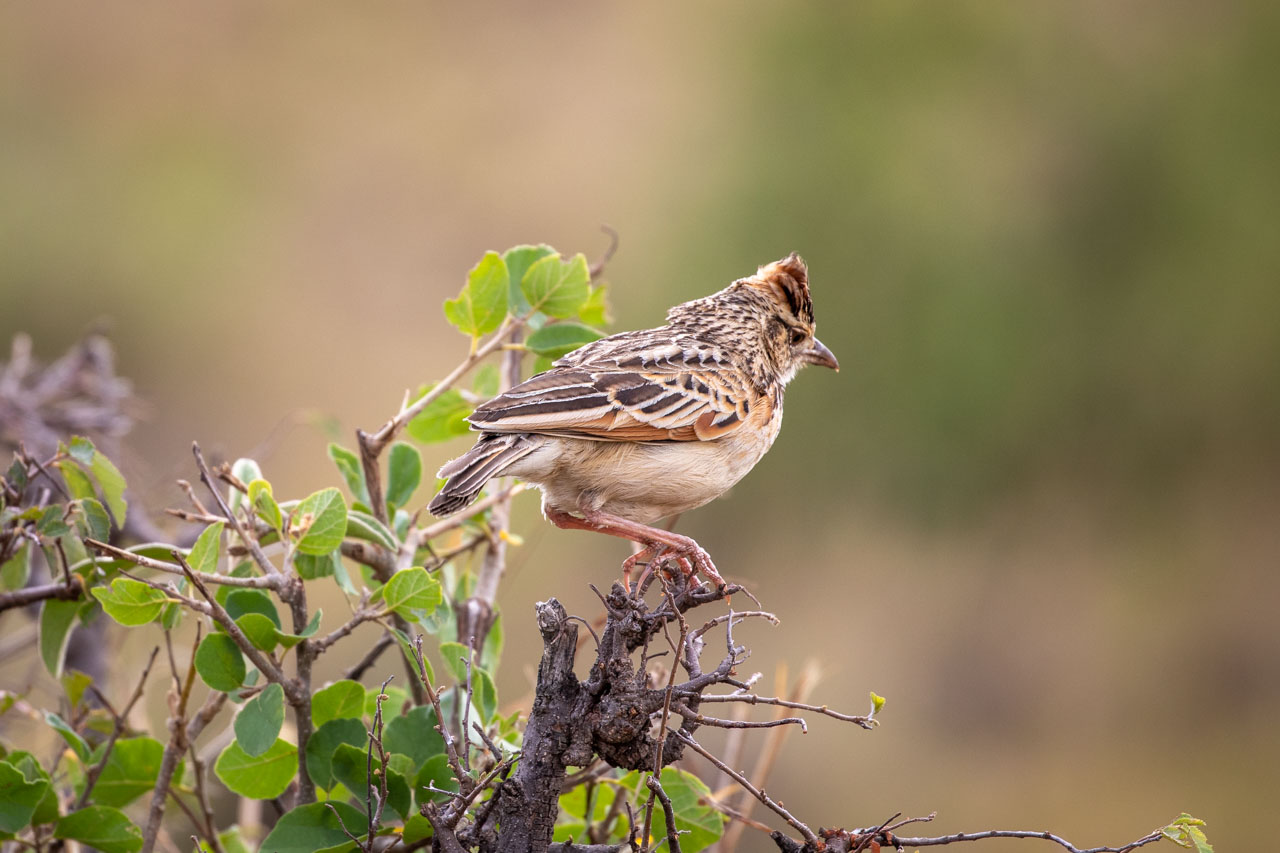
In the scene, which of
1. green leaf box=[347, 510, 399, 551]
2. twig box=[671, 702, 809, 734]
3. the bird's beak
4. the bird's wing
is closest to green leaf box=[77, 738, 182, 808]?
green leaf box=[347, 510, 399, 551]

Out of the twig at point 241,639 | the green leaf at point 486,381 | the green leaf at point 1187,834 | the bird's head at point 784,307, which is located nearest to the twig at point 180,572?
the twig at point 241,639

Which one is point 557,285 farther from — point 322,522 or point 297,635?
point 297,635

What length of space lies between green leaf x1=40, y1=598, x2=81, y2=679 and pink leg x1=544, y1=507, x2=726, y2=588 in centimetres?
119

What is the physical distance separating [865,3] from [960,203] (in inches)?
88.3

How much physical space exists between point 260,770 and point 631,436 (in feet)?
3.89

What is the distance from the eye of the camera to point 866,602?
1022 centimetres

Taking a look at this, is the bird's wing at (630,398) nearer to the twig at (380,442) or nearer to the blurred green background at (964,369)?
the twig at (380,442)

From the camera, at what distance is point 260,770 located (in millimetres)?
2547

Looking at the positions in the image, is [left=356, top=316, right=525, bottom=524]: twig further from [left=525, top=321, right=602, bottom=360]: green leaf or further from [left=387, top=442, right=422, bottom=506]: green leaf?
[left=525, top=321, right=602, bottom=360]: green leaf

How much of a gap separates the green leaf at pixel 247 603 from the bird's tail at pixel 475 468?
0.39 metres

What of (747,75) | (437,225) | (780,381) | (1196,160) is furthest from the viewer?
(437,225)

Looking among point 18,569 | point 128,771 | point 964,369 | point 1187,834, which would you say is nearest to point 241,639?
point 128,771

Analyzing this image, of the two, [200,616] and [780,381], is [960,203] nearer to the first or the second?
[780,381]

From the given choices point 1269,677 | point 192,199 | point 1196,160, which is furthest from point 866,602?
point 192,199
